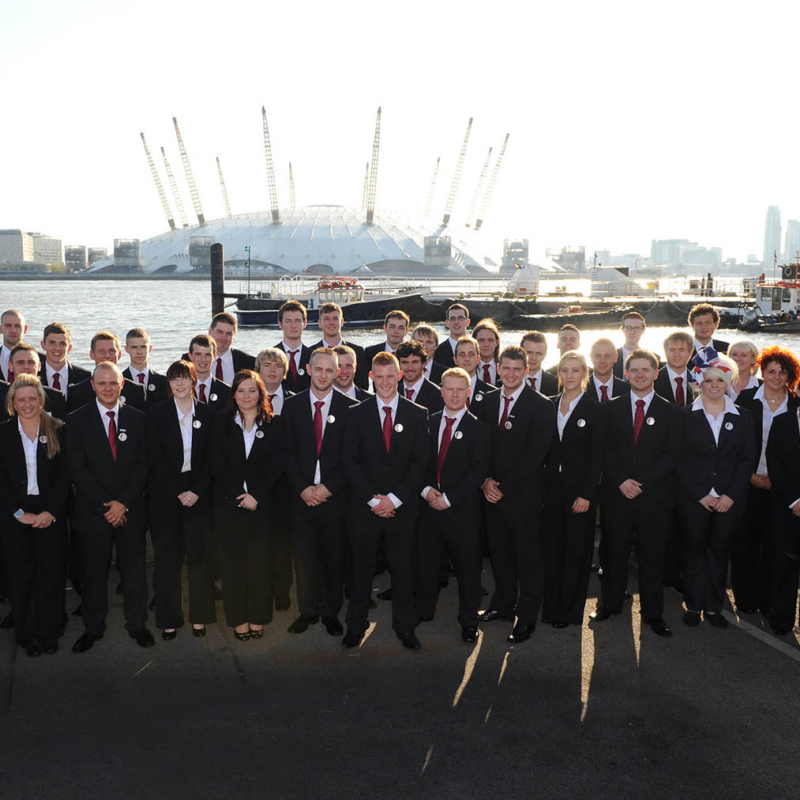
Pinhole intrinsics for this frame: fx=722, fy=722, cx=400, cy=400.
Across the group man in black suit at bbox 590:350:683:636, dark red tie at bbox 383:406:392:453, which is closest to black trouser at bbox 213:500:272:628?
dark red tie at bbox 383:406:392:453

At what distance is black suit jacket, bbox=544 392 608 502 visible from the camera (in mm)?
5652

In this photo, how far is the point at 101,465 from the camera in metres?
5.34

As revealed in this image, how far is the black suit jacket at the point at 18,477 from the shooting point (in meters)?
5.27

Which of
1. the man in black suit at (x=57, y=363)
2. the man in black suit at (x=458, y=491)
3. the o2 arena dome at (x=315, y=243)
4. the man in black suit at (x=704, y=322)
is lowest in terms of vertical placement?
the man in black suit at (x=458, y=491)

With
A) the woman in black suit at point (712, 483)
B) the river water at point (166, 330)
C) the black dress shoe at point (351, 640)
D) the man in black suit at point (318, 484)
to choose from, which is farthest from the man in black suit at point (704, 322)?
the river water at point (166, 330)

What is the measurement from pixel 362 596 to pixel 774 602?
3.26 metres

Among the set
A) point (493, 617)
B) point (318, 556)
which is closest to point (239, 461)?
point (318, 556)

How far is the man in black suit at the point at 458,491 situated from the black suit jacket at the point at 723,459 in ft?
5.55

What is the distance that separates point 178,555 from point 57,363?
2780 mm

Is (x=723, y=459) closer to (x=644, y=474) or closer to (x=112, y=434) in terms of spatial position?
(x=644, y=474)

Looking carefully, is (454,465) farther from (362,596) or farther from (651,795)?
(651,795)

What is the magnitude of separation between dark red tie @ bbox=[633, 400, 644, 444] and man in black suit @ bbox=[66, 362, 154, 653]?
382 cm

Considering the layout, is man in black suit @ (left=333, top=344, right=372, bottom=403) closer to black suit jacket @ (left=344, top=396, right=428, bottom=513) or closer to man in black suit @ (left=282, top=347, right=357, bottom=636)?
man in black suit @ (left=282, top=347, right=357, bottom=636)

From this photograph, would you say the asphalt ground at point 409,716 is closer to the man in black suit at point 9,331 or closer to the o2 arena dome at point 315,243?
the man in black suit at point 9,331
